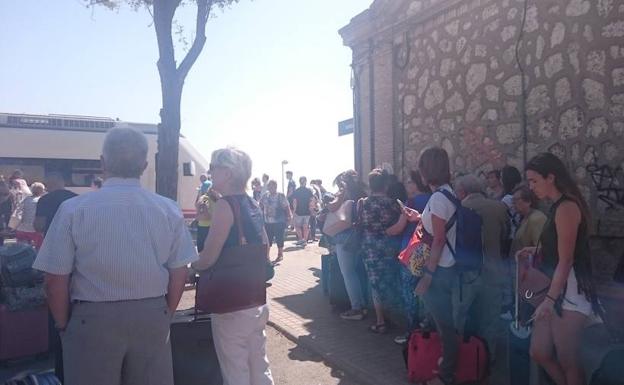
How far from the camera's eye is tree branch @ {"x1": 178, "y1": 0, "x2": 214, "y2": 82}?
832 cm

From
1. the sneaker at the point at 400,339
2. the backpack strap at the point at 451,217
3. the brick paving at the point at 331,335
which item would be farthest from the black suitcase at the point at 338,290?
the backpack strap at the point at 451,217

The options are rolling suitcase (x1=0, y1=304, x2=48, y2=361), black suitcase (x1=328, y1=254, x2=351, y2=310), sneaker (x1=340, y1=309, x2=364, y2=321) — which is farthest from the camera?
black suitcase (x1=328, y1=254, x2=351, y2=310)

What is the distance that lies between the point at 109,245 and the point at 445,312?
248cm

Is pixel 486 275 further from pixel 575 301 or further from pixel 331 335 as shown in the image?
pixel 331 335

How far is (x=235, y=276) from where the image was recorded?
3105 mm

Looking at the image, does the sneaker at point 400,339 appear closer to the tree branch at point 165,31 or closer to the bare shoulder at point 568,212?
the bare shoulder at point 568,212

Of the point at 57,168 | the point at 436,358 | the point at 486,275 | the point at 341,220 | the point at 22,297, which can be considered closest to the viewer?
the point at 436,358

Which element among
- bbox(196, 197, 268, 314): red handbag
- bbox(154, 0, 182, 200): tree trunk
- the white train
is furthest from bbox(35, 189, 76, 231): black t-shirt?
the white train

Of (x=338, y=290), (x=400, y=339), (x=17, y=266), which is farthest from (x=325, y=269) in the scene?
(x=17, y=266)

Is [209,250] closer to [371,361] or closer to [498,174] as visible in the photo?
[371,361]

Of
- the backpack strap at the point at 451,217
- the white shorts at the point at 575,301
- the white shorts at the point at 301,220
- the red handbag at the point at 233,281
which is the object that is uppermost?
the backpack strap at the point at 451,217

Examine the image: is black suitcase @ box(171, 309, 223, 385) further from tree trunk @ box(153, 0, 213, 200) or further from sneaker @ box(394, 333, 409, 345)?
tree trunk @ box(153, 0, 213, 200)

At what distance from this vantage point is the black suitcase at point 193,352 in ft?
12.2

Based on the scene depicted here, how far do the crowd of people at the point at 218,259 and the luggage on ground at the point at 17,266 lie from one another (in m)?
0.49
